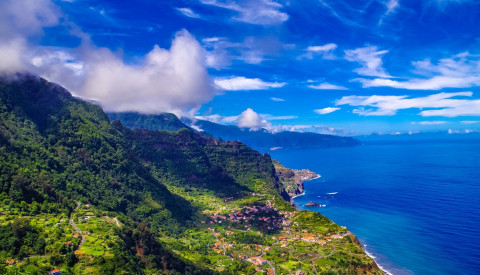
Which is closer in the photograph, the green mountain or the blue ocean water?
the green mountain

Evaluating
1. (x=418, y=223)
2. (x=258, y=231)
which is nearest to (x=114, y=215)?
(x=258, y=231)

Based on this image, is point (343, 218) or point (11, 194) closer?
point (11, 194)

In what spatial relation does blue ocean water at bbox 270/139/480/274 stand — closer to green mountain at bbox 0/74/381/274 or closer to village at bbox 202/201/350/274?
green mountain at bbox 0/74/381/274

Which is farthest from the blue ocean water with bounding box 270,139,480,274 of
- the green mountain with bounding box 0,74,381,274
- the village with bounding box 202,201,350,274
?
the village with bounding box 202,201,350,274

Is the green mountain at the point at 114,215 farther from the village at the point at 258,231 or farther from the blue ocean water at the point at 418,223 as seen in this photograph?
the blue ocean water at the point at 418,223

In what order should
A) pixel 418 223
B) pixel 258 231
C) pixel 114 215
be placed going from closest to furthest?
pixel 114 215
pixel 258 231
pixel 418 223

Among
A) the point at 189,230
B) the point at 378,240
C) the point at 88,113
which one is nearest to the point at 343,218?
the point at 378,240

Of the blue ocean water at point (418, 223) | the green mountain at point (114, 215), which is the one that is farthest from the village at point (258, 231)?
the blue ocean water at point (418, 223)

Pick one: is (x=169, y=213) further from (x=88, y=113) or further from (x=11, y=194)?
(x=88, y=113)

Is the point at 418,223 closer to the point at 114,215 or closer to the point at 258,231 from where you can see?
the point at 258,231
